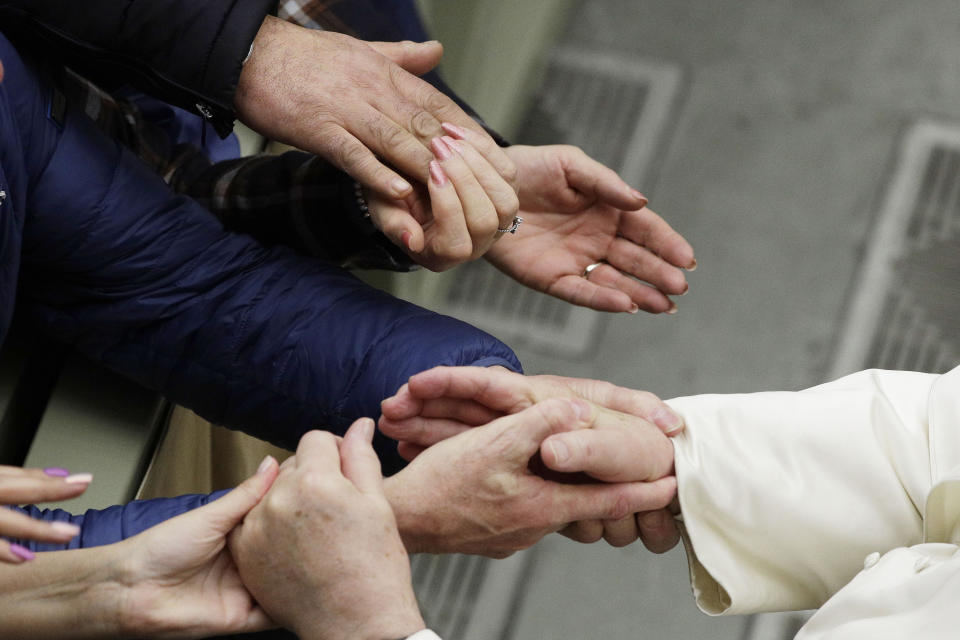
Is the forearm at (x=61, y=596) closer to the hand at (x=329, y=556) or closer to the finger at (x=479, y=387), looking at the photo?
the hand at (x=329, y=556)

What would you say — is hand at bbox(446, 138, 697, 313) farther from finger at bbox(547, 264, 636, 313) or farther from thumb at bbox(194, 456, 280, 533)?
thumb at bbox(194, 456, 280, 533)

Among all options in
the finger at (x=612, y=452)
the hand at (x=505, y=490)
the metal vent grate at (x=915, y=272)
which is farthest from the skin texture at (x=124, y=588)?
the metal vent grate at (x=915, y=272)

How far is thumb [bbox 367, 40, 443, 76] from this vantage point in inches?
40.4

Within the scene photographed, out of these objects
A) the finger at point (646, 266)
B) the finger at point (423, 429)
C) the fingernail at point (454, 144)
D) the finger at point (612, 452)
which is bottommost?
the finger at point (423, 429)

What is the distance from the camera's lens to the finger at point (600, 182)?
1146 mm

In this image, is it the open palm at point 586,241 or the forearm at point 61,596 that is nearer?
the forearm at point 61,596

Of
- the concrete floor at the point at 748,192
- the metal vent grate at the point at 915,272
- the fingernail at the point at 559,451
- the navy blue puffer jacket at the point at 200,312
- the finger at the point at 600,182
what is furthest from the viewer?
the metal vent grate at the point at 915,272

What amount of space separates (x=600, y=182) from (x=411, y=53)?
27 centimetres

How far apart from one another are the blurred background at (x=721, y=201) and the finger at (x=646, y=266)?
16.9 inches

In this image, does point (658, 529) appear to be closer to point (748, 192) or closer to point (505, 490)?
point (505, 490)

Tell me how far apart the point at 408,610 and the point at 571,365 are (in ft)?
3.01

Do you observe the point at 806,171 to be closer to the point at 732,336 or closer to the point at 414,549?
the point at 732,336

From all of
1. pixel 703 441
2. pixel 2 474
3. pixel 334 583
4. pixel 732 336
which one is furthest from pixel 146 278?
pixel 732 336

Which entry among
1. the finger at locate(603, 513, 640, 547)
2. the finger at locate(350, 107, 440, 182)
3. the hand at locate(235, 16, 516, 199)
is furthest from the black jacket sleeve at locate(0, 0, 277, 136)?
the finger at locate(603, 513, 640, 547)
